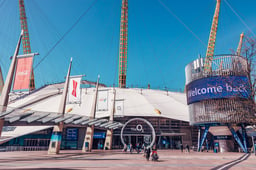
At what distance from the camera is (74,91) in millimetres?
27266

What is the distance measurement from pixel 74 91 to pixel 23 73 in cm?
1044

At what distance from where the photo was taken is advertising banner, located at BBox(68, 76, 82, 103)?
26.7 m

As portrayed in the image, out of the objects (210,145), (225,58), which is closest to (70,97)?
(225,58)

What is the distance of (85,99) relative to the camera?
60.1m

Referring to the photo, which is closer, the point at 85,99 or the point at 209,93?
the point at 209,93

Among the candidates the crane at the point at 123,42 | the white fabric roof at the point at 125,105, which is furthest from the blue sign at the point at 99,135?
the crane at the point at 123,42

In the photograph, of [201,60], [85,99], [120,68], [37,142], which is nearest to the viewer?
[201,60]

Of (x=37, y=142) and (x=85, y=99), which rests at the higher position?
(x=85, y=99)

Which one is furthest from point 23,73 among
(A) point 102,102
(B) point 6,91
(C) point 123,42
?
(C) point 123,42

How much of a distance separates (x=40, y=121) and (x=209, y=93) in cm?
3235

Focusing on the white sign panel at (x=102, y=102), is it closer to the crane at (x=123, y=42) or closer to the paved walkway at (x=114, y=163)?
the paved walkway at (x=114, y=163)

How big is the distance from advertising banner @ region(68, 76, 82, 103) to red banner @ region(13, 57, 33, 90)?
10.0 metres

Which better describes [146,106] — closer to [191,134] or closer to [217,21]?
[191,134]

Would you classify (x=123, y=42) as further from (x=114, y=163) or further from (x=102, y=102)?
(x=114, y=163)
